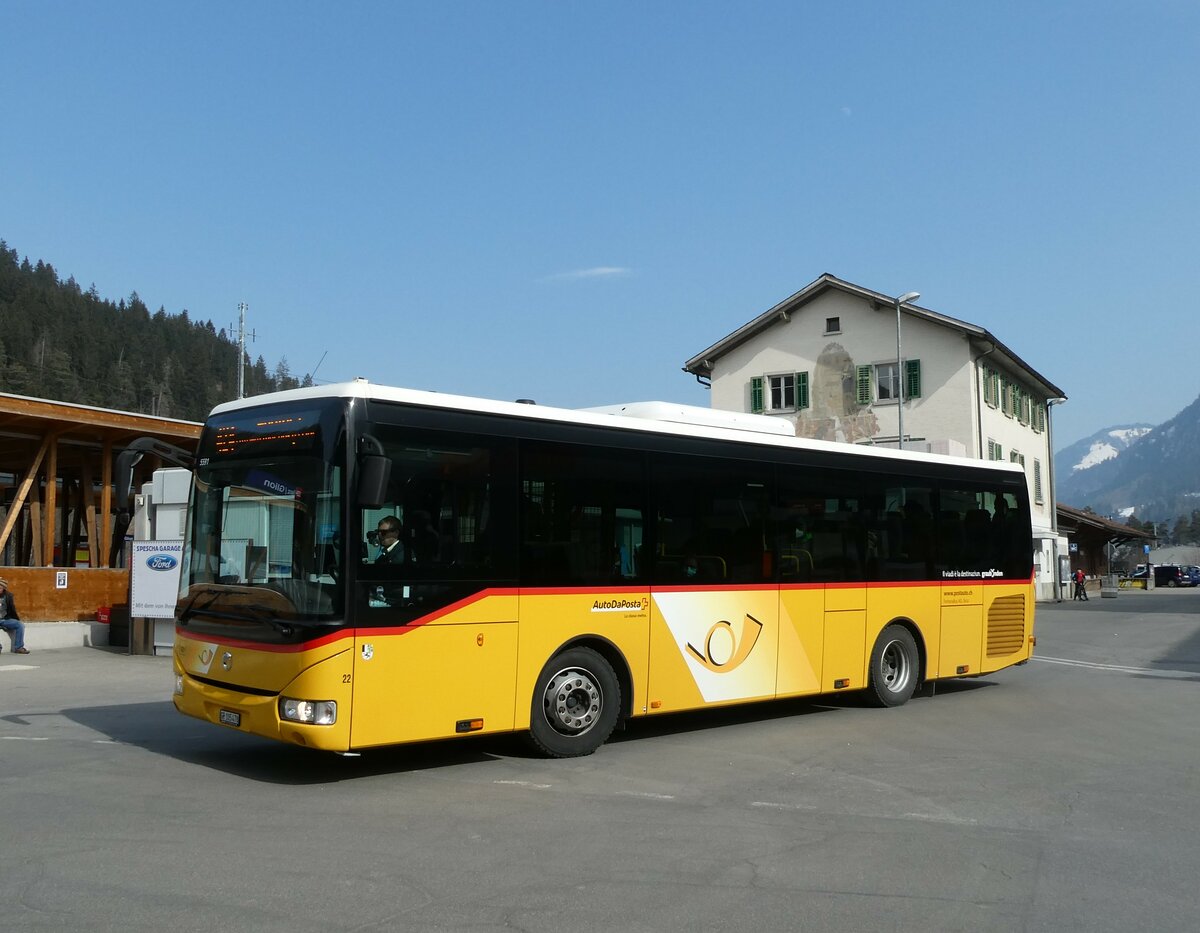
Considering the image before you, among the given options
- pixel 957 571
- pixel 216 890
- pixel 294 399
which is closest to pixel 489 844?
pixel 216 890

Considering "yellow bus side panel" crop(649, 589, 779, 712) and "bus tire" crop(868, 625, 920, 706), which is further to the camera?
"bus tire" crop(868, 625, 920, 706)

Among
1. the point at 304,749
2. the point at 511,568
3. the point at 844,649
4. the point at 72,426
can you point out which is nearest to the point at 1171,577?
the point at 72,426

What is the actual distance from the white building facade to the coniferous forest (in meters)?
64.6

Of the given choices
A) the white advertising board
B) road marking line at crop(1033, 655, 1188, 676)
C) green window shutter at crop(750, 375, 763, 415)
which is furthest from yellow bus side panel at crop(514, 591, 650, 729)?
green window shutter at crop(750, 375, 763, 415)

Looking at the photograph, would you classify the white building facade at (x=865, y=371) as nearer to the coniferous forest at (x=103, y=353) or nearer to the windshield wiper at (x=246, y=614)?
the windshield wiper at (x=246, y=614)

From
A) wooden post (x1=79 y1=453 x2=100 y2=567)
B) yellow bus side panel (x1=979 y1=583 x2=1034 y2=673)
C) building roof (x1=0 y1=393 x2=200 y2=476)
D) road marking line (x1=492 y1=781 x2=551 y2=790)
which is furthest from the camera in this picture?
wooden post (x1=79 y1=453 x2=100 y2=567)

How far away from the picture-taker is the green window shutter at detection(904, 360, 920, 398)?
43.5 m

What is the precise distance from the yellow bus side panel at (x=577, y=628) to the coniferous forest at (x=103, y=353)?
3739 inches

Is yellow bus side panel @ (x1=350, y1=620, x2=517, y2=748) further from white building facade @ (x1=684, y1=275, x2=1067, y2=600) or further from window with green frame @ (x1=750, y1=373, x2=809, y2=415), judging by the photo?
window with green frame @ (x1=750, y1=373, x2=809, y2=415)

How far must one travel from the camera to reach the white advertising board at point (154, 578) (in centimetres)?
2030

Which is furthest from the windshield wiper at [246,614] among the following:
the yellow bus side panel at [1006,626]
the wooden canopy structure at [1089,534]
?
the wooden canopy structure at [1089,534]

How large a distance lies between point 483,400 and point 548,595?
67.1 inches

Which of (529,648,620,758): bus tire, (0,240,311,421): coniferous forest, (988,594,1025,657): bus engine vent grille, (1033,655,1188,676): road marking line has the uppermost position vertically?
(0,240,311,421): coniferous forest

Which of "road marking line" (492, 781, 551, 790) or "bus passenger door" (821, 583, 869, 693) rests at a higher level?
"bus passenger door" (821, 583, 869, 693)
